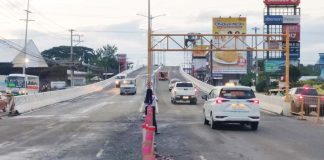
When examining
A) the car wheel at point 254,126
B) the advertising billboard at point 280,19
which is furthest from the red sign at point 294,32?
the car wheel at point 254,126

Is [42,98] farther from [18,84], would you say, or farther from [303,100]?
[18,84]

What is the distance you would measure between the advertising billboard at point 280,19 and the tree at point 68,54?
77355 mm

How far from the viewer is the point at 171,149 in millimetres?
15836

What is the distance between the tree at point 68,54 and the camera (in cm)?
16559

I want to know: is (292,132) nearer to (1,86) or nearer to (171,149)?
(171,149)

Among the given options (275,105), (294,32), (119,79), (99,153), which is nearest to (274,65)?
(294,32)

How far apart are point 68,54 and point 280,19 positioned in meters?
92.9

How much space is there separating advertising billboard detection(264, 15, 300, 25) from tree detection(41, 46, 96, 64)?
77.4 metres

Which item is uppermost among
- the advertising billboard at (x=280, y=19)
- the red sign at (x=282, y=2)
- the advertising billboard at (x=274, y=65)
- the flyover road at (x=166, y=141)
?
the red sign at (x=282, y=2)

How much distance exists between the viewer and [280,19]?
84812 mm

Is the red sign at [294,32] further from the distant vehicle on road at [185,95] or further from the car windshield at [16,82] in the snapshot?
the distant vehicle on road at [185,95]

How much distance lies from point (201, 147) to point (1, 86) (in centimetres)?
6411

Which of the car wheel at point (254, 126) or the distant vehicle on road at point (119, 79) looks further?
the distant vehicle on road at point (119, 79)

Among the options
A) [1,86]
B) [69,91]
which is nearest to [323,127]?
[69,91]
